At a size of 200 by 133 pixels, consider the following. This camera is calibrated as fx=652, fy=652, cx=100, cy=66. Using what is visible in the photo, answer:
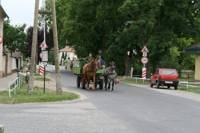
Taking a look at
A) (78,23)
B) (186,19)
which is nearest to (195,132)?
(186,19)

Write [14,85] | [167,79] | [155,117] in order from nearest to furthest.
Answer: [155,117]
[14,85]
[167,79]

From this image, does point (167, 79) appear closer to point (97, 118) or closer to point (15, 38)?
point (97, 118)

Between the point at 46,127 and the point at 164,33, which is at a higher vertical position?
the point at 164,33

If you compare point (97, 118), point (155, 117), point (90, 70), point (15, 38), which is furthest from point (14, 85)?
point (15, 38)

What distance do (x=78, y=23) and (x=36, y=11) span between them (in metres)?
48.8

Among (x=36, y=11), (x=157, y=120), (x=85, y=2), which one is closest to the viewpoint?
(x=157, y=120)

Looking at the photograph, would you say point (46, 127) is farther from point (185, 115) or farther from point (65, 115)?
point (185, 115)

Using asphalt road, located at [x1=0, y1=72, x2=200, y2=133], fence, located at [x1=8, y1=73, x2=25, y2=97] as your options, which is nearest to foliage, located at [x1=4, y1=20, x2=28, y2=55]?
fence, located at [x1=8, y1=73, x2=25, y2=97]

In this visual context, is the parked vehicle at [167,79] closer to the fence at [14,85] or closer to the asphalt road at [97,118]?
the fence at [14,85]

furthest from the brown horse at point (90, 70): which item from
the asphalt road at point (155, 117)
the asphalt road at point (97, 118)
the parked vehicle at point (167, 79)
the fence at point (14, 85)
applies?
the asphalt road at point (97, 118)

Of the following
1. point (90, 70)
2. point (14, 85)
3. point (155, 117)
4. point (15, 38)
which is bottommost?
point (155, 117)

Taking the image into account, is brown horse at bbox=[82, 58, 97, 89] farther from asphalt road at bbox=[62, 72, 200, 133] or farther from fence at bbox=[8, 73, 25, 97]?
asphalt road at bbox=[62, 72, 200, 133]

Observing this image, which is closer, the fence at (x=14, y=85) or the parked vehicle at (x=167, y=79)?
the fence at (x=14, y=85)

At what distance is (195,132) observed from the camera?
16.9 m
